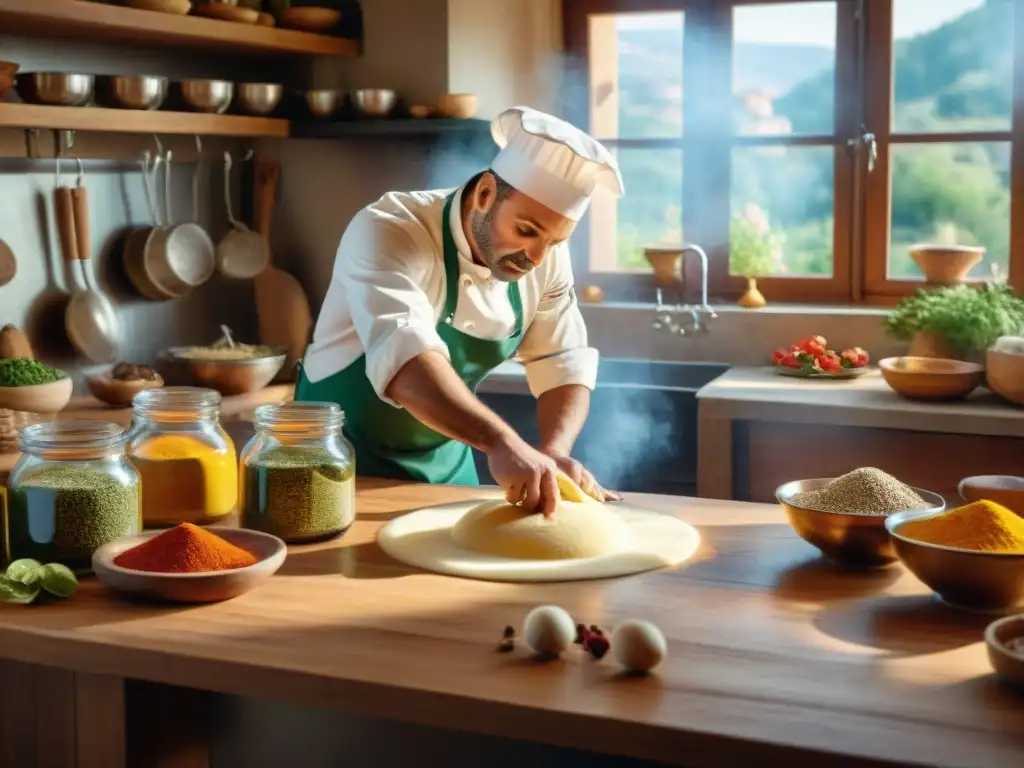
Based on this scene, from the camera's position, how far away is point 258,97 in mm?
3639

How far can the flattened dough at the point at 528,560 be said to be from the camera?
1.65 metres

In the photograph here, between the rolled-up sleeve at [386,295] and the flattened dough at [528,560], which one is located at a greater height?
the rolled-up sleeve at [386,295]

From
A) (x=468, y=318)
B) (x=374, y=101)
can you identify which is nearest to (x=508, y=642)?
(x=468, y=318)

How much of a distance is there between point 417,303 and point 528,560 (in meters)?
0.59

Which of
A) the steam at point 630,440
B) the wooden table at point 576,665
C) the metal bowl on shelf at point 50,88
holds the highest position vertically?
the metal bowl on shelf at point 50,88

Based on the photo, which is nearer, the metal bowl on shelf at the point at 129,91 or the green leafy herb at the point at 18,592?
the green leafy herb at the point at 18,592

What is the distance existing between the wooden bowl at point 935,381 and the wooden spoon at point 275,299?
1716 mm

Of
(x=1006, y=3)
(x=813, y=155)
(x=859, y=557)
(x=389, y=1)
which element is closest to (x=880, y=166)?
(x=813, y=155)

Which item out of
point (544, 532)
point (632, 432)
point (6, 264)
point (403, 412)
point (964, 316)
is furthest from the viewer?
point (632, 432)

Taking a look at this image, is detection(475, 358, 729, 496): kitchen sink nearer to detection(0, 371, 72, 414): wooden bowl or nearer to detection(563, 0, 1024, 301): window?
detection(563, 0, 1024, 301): window

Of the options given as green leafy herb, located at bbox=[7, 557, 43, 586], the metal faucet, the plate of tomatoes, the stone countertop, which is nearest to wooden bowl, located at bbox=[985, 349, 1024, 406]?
the stone countertop

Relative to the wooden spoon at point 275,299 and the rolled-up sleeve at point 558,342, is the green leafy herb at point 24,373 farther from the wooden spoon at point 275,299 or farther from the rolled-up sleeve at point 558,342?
the rolled-up sleeve at point 558,342

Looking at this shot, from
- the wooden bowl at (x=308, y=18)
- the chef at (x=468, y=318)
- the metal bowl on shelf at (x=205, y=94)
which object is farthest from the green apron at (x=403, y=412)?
the wooden bowl at (x=308, y=18)

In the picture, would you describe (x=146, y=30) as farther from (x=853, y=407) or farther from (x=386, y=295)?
(x=853, y=407)
